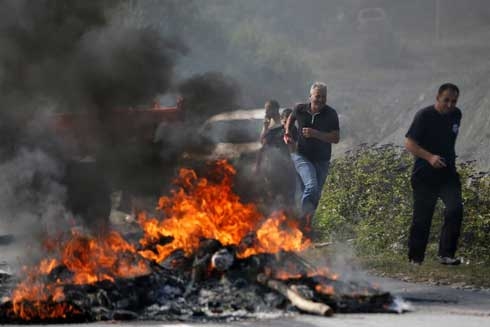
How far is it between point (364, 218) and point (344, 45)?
38.4 m

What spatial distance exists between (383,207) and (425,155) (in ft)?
8.76

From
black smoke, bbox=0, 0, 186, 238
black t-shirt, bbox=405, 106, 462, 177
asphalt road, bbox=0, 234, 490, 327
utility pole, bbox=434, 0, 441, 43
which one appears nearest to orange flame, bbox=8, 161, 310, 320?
asphalt road, bbox=0, 234, 490, 327

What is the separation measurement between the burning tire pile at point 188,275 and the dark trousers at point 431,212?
1.91m

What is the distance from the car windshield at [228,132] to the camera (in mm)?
12218

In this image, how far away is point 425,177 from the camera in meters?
11.2

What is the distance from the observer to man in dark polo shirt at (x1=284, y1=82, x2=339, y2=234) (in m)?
11.7

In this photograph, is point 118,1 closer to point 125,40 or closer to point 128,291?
point 125,40

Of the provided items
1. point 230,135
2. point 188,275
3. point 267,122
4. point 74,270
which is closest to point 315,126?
point 267,122

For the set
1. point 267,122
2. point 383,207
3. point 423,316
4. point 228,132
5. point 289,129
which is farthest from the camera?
point 383,207

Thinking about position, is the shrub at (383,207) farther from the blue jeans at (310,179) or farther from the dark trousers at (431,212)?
the blue jeans at (310,179)

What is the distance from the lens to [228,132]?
13023 millimetres

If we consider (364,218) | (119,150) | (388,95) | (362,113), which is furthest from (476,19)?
(119,150)

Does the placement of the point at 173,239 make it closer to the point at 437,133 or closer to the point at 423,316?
the point at 423,316

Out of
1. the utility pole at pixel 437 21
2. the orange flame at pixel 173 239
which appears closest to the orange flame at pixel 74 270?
the orange flame at pixel 173 239
